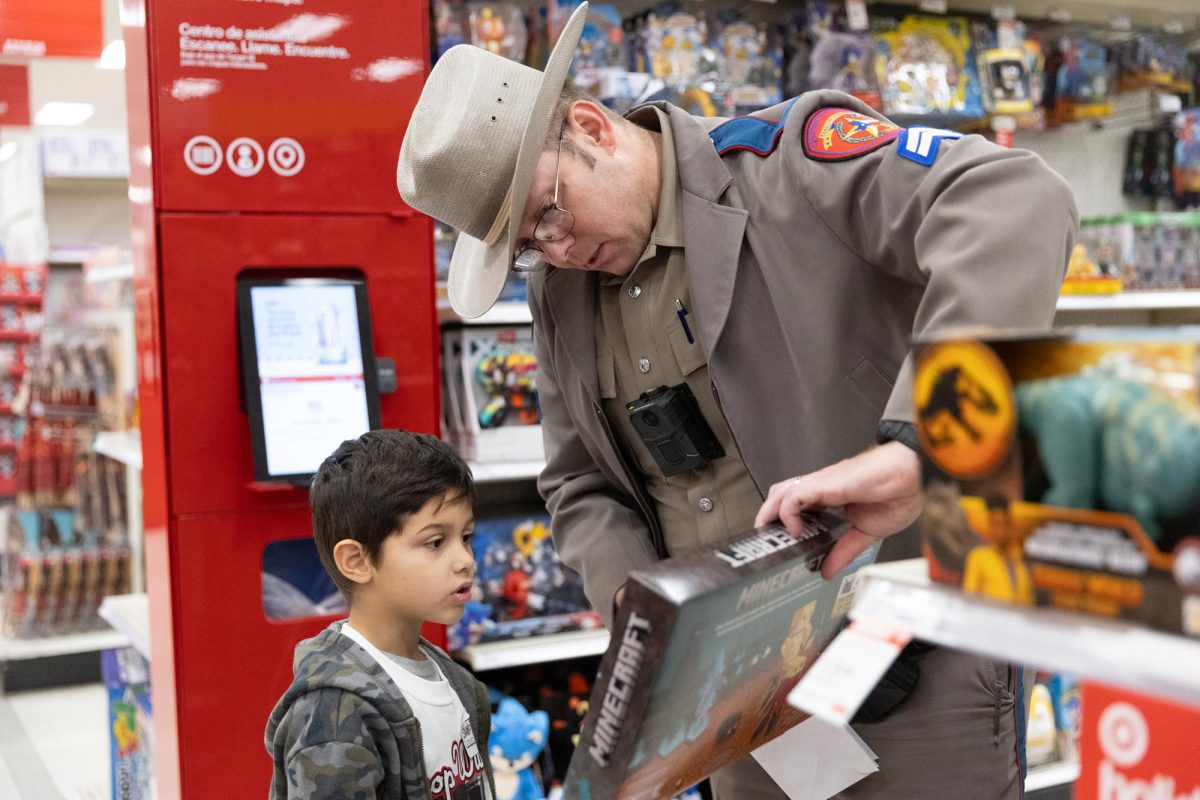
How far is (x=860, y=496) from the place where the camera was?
3.43 ft

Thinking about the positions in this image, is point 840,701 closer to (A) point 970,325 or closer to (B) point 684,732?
(B) point 684,732

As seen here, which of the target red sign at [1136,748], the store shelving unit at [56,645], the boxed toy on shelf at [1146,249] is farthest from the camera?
the store shelving unit at [56,645]

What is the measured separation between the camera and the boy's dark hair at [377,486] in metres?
1.74

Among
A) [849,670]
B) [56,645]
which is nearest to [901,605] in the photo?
[849,670]

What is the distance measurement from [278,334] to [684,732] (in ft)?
5.83

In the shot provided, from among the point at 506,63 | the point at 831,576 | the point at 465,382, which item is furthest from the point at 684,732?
the point at 465,382

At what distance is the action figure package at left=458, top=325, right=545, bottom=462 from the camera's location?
321cm

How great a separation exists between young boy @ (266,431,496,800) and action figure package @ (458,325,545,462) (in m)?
1.33

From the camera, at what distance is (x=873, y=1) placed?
394 centimetres

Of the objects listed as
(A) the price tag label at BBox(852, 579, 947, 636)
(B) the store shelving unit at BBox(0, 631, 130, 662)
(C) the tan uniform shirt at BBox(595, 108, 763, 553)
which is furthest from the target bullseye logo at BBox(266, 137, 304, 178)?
(B) the store shelving unit at BBox(0, 631, 130, 662)

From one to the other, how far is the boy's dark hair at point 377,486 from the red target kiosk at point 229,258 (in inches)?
29.1

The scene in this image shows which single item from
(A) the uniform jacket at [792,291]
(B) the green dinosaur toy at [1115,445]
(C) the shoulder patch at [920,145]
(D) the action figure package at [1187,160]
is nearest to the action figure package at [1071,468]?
(B) the green dinosaur toy at [1115,445]

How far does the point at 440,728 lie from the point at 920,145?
40.8 inches

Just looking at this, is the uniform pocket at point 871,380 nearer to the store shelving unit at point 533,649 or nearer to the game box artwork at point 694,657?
the game box artwork at point 694,657
